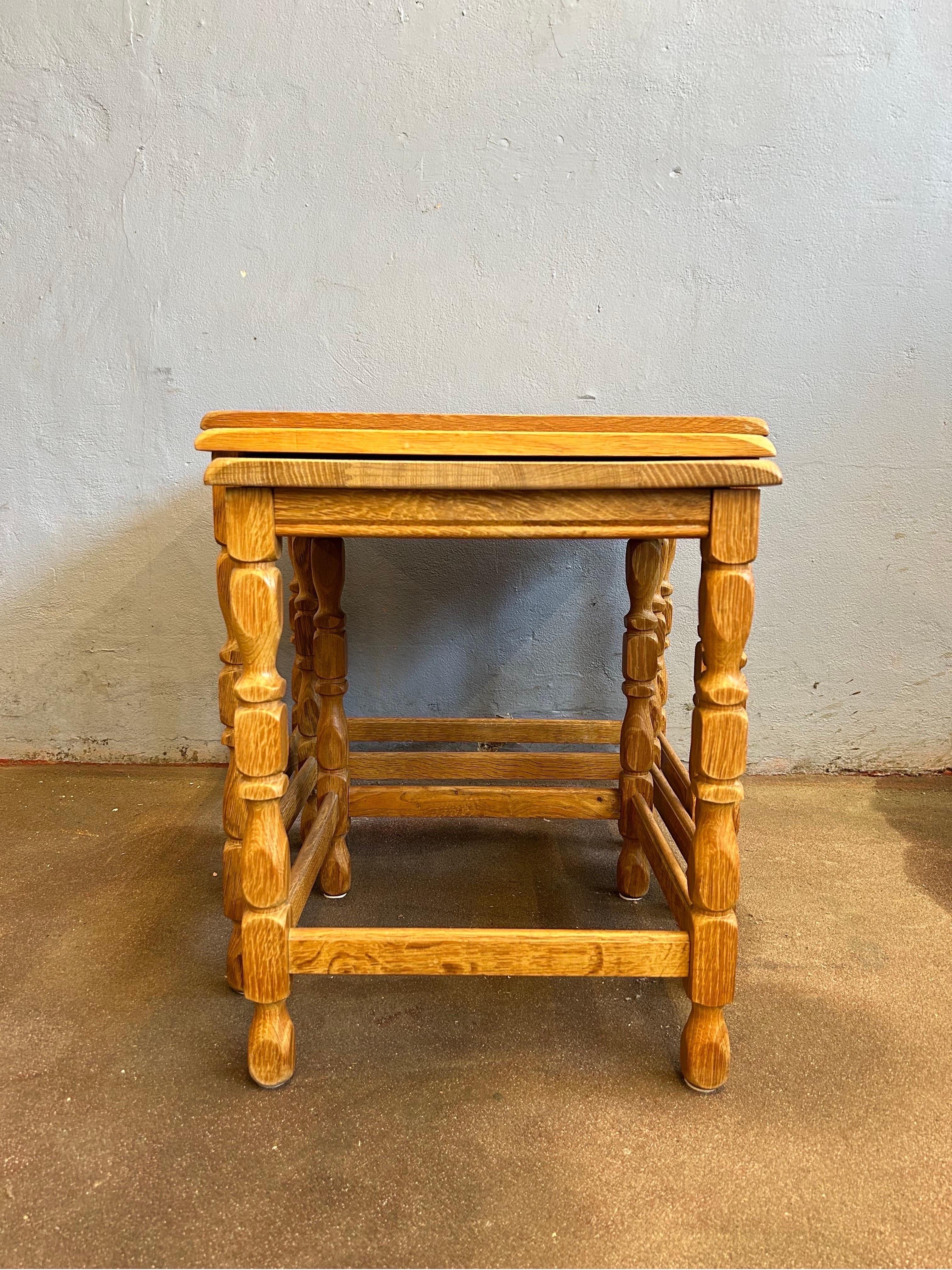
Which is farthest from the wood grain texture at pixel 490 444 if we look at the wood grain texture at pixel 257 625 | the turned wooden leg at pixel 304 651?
the turned wooden leg at pixel 304 651

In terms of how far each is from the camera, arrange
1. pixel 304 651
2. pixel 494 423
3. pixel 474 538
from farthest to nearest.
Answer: pixel 304 651 < pixel 494 423 < pixel 474 538

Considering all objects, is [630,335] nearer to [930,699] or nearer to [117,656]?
[930,699]

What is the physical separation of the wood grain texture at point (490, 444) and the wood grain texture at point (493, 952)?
1.87 ft

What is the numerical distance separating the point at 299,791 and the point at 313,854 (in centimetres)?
23

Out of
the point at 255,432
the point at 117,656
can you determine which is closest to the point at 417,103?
the point at 255,432

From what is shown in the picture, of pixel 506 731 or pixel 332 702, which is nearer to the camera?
pixel 332 702

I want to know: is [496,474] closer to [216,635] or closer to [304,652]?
[304,652]

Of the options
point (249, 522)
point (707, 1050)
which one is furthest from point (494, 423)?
point (707, 1050)

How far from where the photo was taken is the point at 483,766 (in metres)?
1.54

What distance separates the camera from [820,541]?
189cm

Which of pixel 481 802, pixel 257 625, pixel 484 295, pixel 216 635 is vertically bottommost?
pixel 481 802

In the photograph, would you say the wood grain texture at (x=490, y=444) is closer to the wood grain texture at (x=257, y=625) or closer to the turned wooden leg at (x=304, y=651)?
the wood grain texture at (x=257, y=625)

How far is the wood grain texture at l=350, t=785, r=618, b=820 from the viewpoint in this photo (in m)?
1.49

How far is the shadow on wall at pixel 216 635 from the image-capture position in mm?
1891
